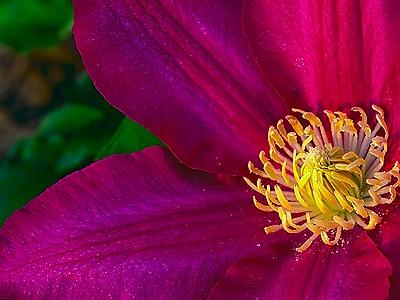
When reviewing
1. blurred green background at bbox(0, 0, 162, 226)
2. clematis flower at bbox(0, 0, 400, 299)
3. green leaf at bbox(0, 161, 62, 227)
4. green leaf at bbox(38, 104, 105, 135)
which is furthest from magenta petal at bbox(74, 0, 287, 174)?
green leaf at bbox(38, 104, 105, 135)

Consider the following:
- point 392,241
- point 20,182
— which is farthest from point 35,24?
point 392,241

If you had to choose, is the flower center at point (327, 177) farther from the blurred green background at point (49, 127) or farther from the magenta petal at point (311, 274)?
the blurred green background at point (49, 127)

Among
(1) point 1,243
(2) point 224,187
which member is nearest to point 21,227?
(1) point 1,243

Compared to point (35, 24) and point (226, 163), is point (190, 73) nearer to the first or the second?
point (226, 163)

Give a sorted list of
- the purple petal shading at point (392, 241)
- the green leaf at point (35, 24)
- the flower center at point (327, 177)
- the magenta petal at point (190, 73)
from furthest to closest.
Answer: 1. the green leaf at point (35, 24)
2. the magenta petal at point (190, 73)
3. the flower center at point (327, 177)
4. the purple petal shading at point (392, 241)

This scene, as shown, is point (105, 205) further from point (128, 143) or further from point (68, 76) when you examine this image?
point (68, 76)

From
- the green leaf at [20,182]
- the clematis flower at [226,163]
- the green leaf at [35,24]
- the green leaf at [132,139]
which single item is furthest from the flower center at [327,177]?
the green leaf at [35,24]
